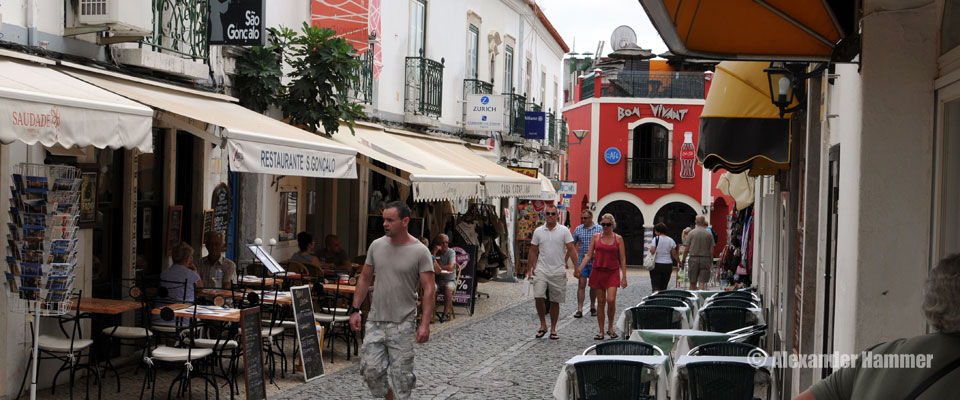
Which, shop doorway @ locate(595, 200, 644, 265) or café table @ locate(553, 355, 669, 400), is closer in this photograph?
café table @ locate(553, 355, 669, 400)

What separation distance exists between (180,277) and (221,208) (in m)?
2.81

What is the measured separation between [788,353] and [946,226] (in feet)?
13.8

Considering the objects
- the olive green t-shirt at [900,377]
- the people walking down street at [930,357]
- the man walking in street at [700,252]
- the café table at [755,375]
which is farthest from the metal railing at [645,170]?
the people walking down street at [930,357]

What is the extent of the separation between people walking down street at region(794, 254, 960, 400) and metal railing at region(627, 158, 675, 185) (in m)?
34.3

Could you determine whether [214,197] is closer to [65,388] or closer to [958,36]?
[65,388]

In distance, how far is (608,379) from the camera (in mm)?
6785

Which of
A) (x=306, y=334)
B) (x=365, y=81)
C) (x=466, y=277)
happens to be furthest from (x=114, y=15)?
(x=466, y=277)

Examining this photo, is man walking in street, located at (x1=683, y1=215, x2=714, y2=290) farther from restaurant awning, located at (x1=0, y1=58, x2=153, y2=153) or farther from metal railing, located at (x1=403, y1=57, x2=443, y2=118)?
restaurant awning, located at (x1=0, y1=58, x2=153, y2=153)

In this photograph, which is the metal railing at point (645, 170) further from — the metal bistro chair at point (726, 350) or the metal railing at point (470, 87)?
the metal bistro chair at point (726, 350)

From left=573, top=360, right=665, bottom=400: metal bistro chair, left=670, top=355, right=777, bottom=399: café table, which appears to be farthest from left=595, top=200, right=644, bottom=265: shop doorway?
left=573, top=360, right=665, bottom=400: metal bistro chair

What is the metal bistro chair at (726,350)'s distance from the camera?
23.8 feet

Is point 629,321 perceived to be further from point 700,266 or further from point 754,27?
point 700,266

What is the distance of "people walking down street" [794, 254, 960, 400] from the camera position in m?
2.94

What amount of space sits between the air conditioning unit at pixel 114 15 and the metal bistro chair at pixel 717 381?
19.3ft
